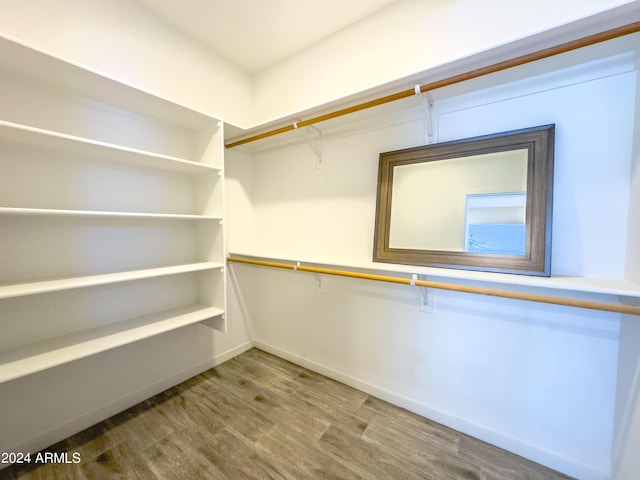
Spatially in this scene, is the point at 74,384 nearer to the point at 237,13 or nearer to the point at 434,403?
the point at 434,403

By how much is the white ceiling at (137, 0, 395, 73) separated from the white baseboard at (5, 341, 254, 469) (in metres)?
2.73

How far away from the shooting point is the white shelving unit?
1.37 meters

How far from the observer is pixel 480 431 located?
1572 millimetres

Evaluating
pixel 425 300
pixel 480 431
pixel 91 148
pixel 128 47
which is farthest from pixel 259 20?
pixel 480 431

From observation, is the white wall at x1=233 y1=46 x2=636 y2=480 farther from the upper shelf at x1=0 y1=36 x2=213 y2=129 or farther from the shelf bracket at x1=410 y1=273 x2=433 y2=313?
the upper shelf at x1=0 y1=36 x2=213 y2=129

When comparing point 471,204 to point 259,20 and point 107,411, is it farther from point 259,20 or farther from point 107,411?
point 107,411

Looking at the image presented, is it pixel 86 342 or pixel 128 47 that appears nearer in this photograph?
pixel 86 342

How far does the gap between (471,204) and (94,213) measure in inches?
82.1

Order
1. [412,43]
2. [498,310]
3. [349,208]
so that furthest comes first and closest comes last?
[349,208] → [412,43] → [498,310]

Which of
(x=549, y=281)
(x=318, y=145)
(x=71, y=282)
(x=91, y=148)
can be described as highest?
(x=318, y=145)

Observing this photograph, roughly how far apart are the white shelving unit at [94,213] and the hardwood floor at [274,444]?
616mm

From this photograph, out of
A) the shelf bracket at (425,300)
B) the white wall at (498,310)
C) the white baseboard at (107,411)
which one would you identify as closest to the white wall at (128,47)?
the white wall at (498,310)

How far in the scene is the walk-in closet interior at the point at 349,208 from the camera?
48.8 inches

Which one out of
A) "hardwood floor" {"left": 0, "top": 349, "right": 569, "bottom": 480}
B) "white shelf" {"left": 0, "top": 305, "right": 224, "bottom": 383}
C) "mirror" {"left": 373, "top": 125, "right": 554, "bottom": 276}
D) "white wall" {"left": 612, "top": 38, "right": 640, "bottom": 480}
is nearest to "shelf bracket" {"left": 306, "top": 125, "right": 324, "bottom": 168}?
"mirror" {"left": 373, "top": 125, "right": 554, "bottom": 276}
